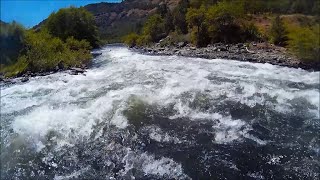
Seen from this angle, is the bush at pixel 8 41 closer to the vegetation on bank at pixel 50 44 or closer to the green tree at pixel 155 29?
the vegetation on bank at pixel 50 44

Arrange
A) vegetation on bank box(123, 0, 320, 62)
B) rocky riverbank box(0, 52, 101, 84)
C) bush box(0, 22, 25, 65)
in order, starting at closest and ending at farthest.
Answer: bush box(0, 22, 25, 65)
vegetation on bank box(123, 0, 320, 62)
rocky riverbank box(0, 52, 101, 84)

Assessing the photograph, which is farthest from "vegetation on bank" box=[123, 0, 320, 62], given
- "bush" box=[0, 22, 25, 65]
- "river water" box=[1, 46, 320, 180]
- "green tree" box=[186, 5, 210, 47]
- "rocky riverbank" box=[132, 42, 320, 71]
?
"bush" box=[0, 22, 25, 65]

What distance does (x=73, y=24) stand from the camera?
4884 cm

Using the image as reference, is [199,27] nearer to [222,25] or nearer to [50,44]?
[222,25]

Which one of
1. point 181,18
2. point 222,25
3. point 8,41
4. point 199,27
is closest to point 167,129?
point 8,41

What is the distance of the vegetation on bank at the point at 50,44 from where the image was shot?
7.16m

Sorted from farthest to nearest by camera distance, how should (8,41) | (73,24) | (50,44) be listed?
(73,24) < (50,44) < (8,41)

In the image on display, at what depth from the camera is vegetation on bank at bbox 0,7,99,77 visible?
7157mm

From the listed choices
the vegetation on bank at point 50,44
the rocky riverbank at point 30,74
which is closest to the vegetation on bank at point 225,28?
the vegetation on bank at point 50,44

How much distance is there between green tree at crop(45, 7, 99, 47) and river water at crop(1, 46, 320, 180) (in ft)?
101

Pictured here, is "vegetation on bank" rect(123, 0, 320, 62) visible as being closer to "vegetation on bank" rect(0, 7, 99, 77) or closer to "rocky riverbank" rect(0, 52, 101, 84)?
"vegetation on bank" rect(0, 7, 99, 77)

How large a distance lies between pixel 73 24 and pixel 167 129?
42.1 metres

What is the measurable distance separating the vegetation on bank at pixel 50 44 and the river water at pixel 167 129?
8.05 feet

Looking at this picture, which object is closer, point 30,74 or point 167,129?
point 167,129
